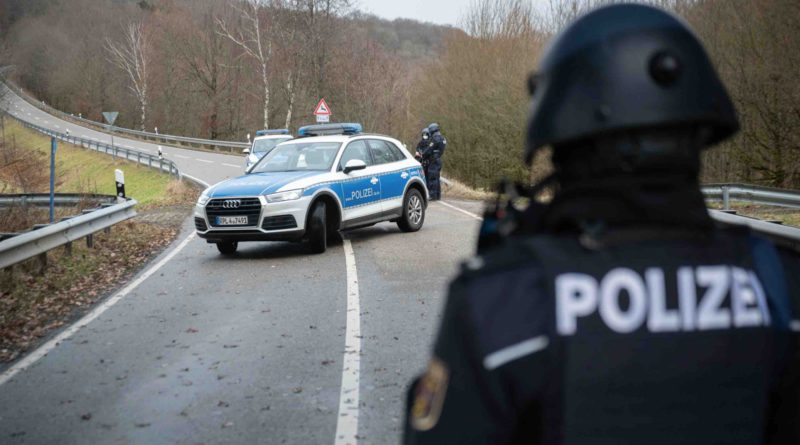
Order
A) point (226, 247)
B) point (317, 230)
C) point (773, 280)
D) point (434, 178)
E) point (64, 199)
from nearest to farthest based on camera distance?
point (773, 280)
point (317, 230)
point (226, 247)
point (64, 199)
point (434, 178)

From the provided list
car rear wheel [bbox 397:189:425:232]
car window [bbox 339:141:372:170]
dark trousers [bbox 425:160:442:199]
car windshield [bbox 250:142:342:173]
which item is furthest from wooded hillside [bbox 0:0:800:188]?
car windshield [bbox 250:142:342:173]

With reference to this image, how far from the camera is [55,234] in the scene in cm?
1113

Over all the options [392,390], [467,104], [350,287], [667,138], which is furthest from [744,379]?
[467,104]

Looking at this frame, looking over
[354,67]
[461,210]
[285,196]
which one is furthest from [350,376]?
[354,67]

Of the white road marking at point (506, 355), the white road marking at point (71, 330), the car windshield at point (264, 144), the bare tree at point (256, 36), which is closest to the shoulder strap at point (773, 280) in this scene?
the white road marking at point (506, 355)

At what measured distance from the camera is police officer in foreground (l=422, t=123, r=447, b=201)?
21625mm

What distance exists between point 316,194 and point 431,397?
1125 centimetres

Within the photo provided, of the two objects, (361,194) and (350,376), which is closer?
(350,376)

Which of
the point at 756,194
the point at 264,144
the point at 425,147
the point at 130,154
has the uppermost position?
the point at 425,147

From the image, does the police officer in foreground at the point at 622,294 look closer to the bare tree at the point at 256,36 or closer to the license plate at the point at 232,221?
the license plate at the point at 232,221

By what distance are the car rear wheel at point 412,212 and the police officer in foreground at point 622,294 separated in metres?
13.1

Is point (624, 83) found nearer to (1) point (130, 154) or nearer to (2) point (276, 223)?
(2) point (276, 223)

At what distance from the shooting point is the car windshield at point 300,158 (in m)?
13.6

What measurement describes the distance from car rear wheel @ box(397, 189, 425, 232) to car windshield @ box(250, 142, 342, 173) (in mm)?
1760
